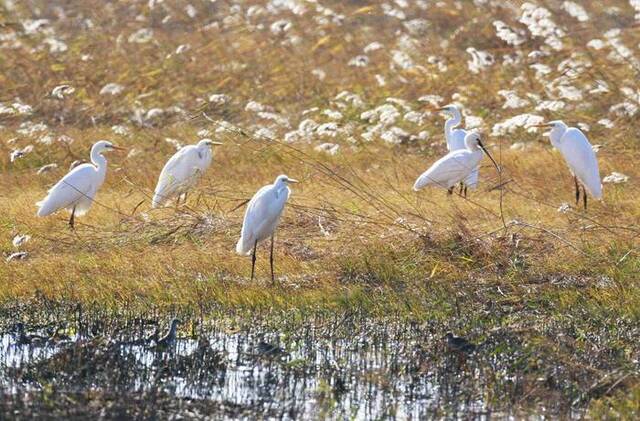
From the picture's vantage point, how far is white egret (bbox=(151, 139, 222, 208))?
10656mm

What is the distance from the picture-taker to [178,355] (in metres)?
6.48

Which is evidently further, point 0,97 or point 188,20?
point 188,20

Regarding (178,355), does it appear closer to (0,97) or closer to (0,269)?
(0,269)

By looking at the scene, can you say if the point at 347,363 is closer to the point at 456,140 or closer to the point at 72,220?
the point at 72,220

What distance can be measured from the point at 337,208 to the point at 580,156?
2202 millimetres

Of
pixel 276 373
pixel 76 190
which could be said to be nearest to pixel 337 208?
pixel 76 190

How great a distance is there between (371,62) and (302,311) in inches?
403

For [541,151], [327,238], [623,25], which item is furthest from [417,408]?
[623,25]

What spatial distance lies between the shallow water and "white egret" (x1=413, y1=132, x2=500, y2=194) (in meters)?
4.26

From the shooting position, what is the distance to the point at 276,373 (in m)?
6.23

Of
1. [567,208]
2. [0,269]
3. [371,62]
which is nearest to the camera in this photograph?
[0,269]

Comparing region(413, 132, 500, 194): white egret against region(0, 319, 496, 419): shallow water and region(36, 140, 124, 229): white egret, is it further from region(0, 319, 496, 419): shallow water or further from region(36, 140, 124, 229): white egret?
region(0, 319, 496, 419): shallow water

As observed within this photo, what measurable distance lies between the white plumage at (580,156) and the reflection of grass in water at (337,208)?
234 millimetres

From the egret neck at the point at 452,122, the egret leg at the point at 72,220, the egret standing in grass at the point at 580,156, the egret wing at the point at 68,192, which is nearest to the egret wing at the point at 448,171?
the egret standing in grass at the point at 580,156
